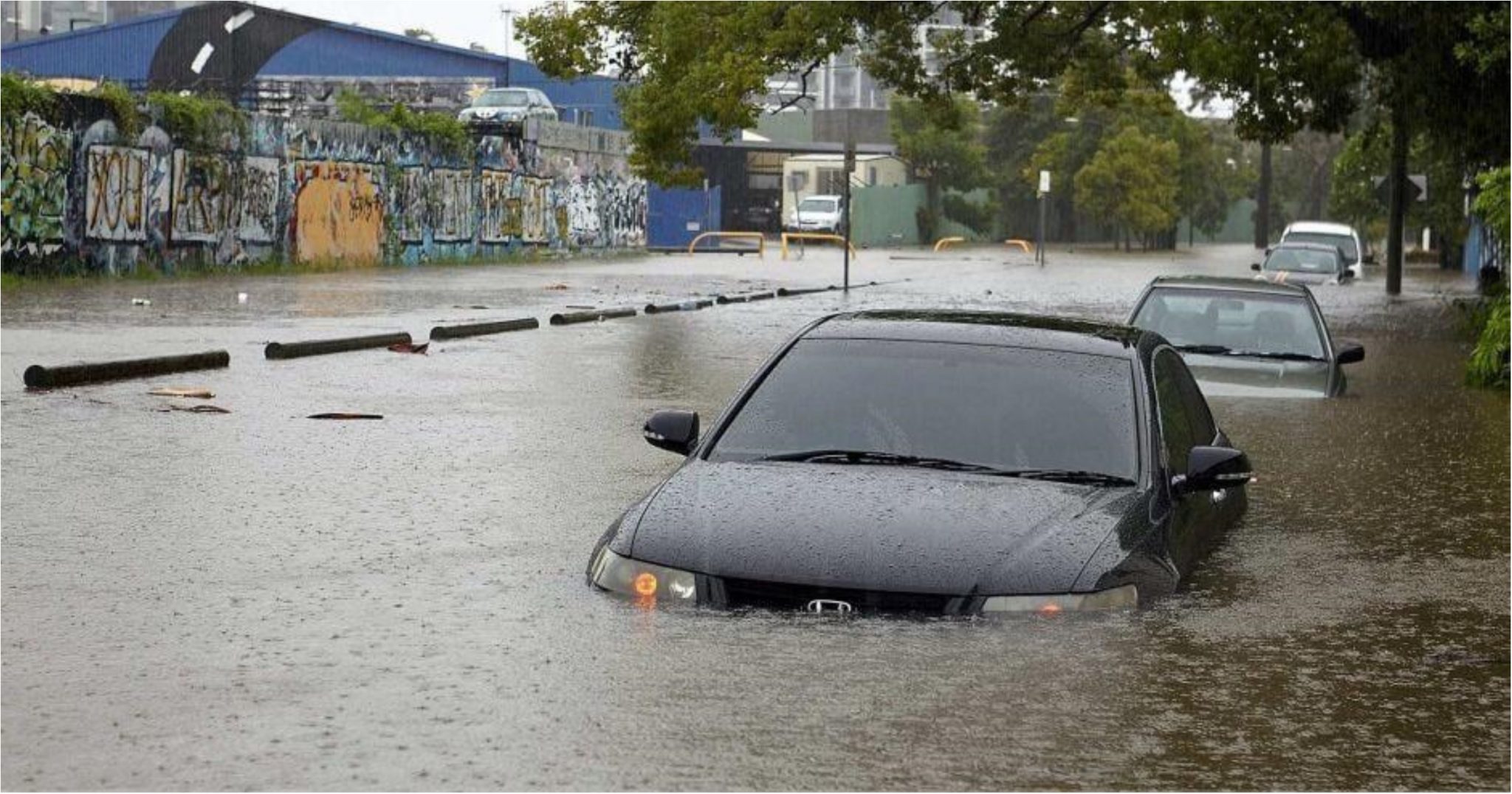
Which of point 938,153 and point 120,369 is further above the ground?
point 938,153

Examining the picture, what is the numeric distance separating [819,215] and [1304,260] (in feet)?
123

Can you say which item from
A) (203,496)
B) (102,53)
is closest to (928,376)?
(203,496)

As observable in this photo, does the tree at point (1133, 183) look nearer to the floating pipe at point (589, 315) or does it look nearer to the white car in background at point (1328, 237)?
the white car in background at point (1328, 237)

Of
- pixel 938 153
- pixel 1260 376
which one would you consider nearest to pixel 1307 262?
pixel 1260 376

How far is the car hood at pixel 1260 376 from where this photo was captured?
58.8ft

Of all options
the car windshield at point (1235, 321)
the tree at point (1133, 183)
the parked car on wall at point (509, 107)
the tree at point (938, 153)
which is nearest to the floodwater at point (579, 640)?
the car windshield at point (1235, 321)

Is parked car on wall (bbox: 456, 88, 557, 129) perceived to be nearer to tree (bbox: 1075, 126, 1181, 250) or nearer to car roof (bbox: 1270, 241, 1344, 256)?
car roof (bbox: 1270, 241, 1344, 256)

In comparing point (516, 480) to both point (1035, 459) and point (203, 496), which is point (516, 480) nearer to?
point (203, 496)

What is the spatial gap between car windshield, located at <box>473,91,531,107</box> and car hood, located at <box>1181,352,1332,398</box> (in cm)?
4905

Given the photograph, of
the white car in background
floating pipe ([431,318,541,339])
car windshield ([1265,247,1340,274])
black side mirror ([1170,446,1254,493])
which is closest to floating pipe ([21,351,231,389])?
floating pipe ([431,318,541,339])

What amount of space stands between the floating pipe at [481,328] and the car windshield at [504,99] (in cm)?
3696

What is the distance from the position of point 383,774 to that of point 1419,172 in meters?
68.9

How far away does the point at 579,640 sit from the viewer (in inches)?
311

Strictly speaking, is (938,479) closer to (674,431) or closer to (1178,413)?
(674,431)
